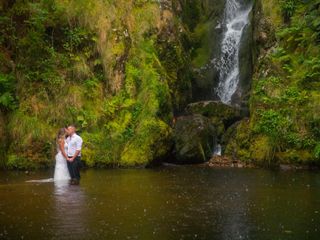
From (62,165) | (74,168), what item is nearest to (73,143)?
(74,168)

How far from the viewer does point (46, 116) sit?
21.9 m

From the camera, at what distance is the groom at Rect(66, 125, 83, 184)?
1695 cm

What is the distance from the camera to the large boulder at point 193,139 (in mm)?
22891

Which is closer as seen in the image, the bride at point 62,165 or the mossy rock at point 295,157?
the bride at point 62,165

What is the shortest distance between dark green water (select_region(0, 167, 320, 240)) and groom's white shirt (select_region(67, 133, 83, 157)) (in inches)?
37.7

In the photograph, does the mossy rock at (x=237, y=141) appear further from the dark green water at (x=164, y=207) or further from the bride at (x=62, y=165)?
the bride at (x=62, y=165)

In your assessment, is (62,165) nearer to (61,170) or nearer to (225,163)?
(61,170)

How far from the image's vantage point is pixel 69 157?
17.2m

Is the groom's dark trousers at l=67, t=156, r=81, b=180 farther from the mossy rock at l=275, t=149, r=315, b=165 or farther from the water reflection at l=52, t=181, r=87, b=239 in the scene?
the mossy rock at l=275, t=149, r=315, b=165

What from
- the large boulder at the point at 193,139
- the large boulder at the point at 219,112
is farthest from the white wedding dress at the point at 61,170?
the large boulder at the point at 219,112

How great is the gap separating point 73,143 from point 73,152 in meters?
0.35

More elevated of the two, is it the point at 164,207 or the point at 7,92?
the point at 7,92

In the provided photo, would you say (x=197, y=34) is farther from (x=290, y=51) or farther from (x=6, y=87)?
(x=6, y=87)

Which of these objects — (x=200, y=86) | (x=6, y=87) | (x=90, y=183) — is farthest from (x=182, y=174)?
(x=200, y=86)
